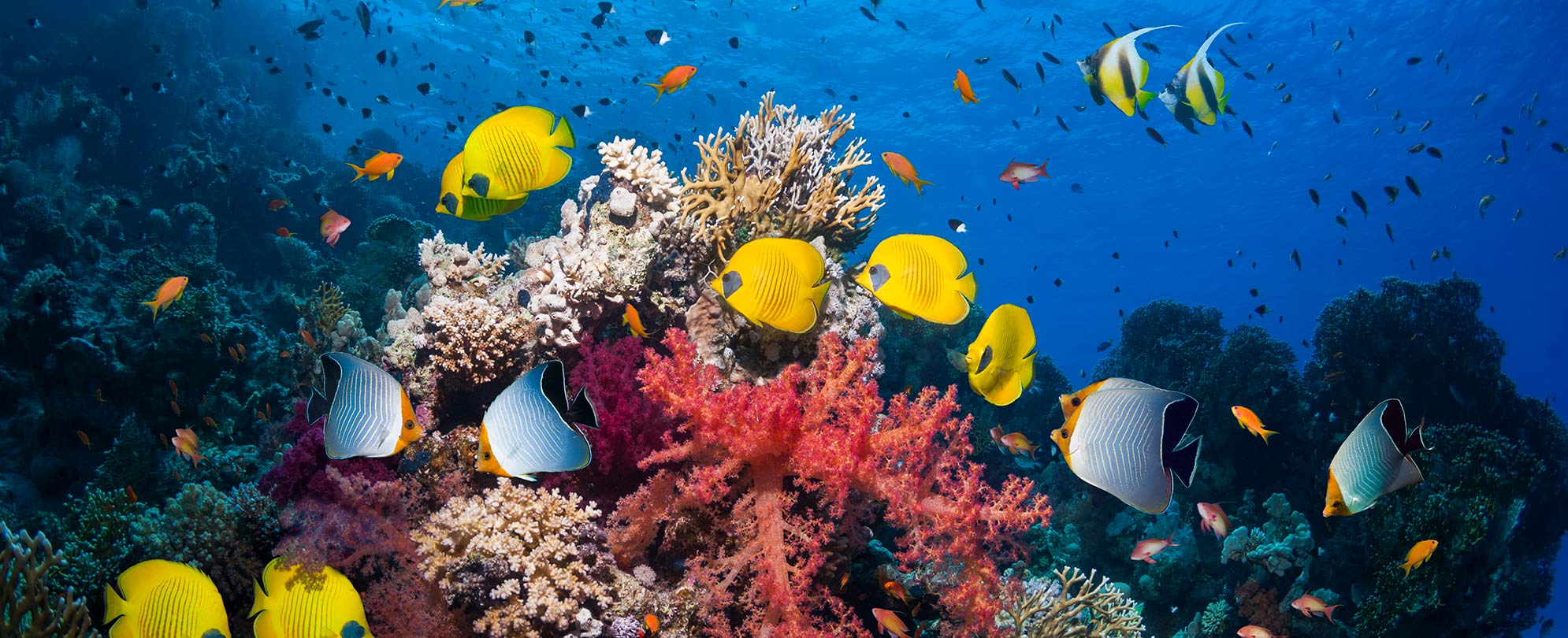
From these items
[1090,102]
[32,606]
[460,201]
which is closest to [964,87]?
[460,201]

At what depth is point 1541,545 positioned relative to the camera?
8.92 metres

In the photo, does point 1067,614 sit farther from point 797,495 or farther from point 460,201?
point 460,201

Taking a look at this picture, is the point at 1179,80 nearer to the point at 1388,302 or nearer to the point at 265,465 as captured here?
the point at 265,465

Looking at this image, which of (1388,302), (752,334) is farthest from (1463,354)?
(752,334)

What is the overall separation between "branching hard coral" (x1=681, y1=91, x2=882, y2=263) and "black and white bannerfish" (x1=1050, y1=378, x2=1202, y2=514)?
2.97m

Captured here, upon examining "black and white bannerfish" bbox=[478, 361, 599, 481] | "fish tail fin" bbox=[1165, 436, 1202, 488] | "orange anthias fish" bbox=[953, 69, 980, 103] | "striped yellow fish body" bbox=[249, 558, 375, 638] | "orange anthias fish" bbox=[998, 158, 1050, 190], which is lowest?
"striped yellow fish body" bbox=[249, 558, 375, 638]

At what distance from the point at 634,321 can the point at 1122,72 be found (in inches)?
139

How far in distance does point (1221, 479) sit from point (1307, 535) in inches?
91.7

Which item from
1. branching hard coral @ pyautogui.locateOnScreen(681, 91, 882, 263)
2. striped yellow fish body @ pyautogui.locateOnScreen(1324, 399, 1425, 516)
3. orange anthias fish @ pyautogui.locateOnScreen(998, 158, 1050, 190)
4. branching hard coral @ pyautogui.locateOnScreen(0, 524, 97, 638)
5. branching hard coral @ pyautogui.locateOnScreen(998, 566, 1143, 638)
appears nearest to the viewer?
branching hard coral @ pyautogui.locateOnScreen(0, 524, 97, 638)

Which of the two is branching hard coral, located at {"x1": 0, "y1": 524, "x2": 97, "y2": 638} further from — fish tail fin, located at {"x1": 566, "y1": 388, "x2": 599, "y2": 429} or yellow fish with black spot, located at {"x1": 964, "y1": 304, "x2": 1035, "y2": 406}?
yellow fish with black spot, located at {"x1": 964, "y1": 304, "x2": 1035, "y2": 406}

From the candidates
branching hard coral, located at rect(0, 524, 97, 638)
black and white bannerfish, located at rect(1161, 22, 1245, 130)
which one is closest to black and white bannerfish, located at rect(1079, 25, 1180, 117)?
black and white bannerfish, located at rect(1161, 22, 1245, 130)

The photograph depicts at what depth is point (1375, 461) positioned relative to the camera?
253 centimetres

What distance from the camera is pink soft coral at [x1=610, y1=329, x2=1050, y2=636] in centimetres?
305

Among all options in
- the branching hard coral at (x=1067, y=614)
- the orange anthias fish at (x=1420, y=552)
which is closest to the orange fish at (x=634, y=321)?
the branching hard coral at (x=1067, y=614)
